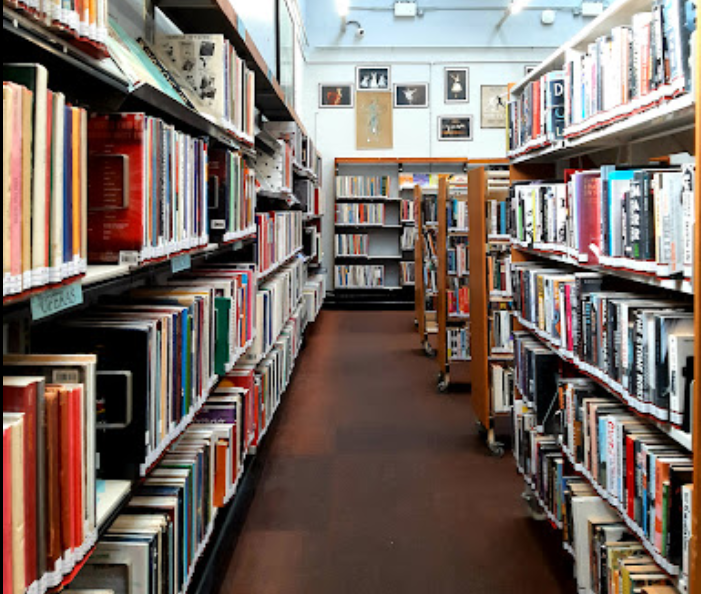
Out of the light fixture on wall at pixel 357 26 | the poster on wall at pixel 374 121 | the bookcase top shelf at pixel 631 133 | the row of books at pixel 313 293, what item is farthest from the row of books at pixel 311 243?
the bookcase top shelf at pixel 631 133

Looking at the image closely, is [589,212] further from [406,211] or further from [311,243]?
[406,211]

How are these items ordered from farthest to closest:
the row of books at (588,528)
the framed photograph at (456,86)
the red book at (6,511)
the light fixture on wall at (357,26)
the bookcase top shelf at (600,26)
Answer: the framed photograph at (456,86)
the light fixture on wall at (357,26)
the bookcase top shelf at (600,26)
the row of books at (588,528)
the red book at (6,511)

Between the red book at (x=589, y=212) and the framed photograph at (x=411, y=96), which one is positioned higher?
the framed photograph at (x=411, y=96)

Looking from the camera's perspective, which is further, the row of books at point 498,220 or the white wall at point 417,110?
the white wall at point 417,110

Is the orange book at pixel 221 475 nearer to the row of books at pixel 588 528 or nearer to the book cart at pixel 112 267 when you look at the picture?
the book cart at pixel 112 267

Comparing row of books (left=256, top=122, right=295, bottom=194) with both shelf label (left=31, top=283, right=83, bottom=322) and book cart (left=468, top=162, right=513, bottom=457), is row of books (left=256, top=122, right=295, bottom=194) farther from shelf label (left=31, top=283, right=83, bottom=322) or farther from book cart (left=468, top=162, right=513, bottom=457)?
shelf label (left=31, top=283, right=83, bottom=322)

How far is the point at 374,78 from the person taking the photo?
11.6 metres

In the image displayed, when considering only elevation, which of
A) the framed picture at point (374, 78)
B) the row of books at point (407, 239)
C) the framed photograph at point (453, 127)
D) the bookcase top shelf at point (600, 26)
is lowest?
the row of books at point (407, 239)

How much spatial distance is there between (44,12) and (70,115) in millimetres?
169

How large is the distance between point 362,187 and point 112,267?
31.7ft

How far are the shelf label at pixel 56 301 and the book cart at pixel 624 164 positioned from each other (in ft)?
4.32

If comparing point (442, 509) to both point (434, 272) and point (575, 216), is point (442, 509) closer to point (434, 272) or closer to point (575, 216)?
point (575, 216)

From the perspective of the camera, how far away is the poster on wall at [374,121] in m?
11.6

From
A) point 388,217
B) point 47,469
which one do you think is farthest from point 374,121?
point 47,469
